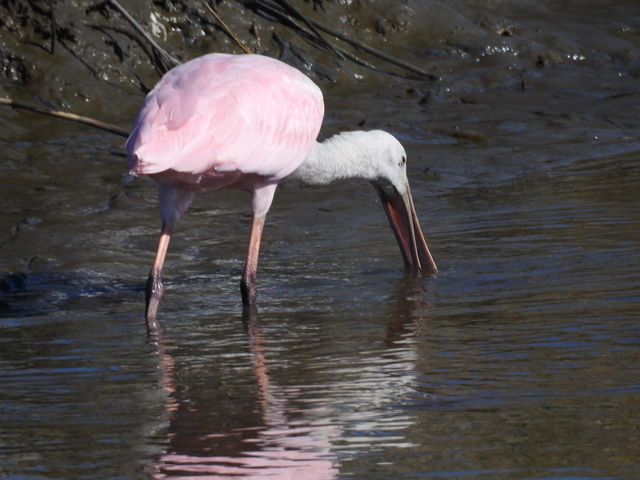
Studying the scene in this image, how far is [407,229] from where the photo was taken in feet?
27.5

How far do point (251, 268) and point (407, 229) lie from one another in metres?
1.32

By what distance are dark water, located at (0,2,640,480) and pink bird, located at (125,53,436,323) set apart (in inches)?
12.6

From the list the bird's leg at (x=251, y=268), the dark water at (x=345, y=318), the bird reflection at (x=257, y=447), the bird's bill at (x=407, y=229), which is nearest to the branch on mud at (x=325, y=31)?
the dark water at (x=345, y=318)

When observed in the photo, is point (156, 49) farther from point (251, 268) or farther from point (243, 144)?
point (251, 268)

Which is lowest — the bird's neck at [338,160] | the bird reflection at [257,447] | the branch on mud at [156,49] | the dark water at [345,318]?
the bird reflection at [257,447]

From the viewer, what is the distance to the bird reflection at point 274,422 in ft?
13.2

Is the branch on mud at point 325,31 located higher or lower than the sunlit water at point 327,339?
higher

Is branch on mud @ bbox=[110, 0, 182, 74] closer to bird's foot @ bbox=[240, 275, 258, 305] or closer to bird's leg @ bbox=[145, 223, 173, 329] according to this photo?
bird's leg @ bbox=[145, 223, 173, 329]

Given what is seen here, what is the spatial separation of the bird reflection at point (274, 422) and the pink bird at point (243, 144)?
1.30 meters

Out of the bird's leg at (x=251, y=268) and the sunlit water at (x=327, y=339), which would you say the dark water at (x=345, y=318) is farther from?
the bird's leg at (x=251, y=268)

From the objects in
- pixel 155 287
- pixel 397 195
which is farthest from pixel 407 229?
pixel 155 287

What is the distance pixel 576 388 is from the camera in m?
4.79

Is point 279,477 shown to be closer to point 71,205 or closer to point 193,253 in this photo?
point 193,253

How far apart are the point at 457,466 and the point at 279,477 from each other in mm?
470
